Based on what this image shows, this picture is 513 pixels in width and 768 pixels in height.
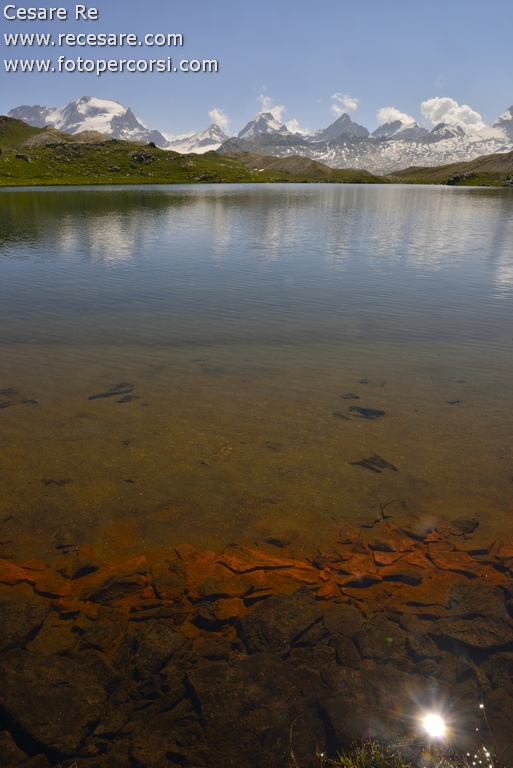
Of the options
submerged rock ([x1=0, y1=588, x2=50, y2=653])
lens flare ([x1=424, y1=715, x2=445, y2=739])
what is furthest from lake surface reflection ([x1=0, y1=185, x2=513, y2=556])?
lens flare ([x1=424, y1=715, x2=445, y2=739])

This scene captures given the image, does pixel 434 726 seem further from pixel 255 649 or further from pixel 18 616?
pixel 18 616

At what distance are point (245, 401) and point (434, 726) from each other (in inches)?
436

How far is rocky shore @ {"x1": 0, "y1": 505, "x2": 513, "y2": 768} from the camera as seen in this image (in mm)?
6309

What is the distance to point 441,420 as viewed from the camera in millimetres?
14977

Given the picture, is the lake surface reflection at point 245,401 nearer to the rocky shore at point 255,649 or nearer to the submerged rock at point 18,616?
the rocky shore at point 255,649

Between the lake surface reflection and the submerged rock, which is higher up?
the lake surface reflection

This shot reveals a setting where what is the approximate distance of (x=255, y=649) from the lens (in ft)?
25.8

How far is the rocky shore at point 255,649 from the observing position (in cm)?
631

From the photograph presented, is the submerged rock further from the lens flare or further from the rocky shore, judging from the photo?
the lens flare

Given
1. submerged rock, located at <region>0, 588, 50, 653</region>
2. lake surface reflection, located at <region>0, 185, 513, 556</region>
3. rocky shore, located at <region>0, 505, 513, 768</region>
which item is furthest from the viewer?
lake surface reflection, located at <region>0, 185, 513, 556</region>

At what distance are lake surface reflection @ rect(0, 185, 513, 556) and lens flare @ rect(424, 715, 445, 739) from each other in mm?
4329

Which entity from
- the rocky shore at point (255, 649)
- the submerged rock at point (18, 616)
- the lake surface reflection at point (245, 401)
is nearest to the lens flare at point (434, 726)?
the rocky shore at point (255, 649)

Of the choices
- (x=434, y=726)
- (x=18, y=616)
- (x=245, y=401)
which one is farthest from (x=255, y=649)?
(x=245, y=401)

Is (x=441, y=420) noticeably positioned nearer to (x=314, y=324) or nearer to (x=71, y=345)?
(x=314, y=324)
